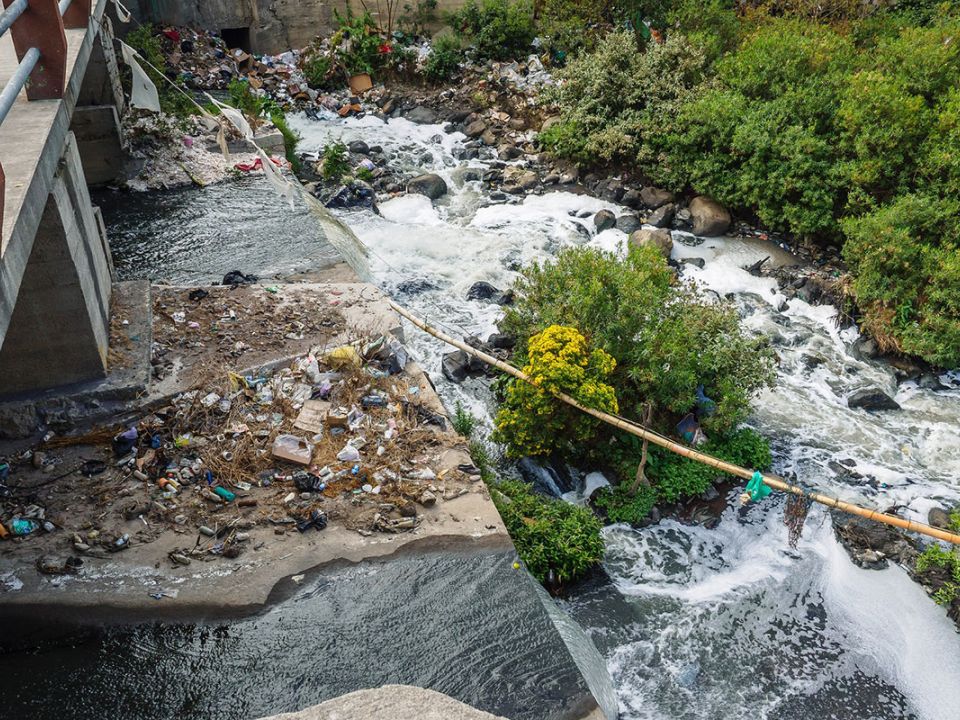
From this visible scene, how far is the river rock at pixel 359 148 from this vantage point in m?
12.2

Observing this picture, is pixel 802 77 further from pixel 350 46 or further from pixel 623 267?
pixel 350 46

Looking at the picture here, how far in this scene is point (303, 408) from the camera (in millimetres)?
5148

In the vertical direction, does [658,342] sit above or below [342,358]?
below

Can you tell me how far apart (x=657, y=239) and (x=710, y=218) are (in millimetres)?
1003

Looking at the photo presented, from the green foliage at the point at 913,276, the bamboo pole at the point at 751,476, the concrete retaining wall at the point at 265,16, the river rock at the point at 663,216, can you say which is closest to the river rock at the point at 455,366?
the bamboo pole at the point at 751,476

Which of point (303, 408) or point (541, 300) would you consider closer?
point (303, 408)

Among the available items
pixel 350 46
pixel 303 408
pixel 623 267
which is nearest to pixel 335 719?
pixel 303 408

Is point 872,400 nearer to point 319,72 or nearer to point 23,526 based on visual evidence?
point 23,526

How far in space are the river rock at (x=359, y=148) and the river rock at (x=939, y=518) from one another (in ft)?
30.6

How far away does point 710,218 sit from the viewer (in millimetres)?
10227

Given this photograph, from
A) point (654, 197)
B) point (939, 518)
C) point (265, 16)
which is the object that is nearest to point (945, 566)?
point (939, 518)

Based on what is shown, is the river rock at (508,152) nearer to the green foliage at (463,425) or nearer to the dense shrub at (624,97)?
the dense shrub at (624,97)

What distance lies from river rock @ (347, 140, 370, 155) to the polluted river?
2745 mm

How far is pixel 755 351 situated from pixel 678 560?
205 centimetres
